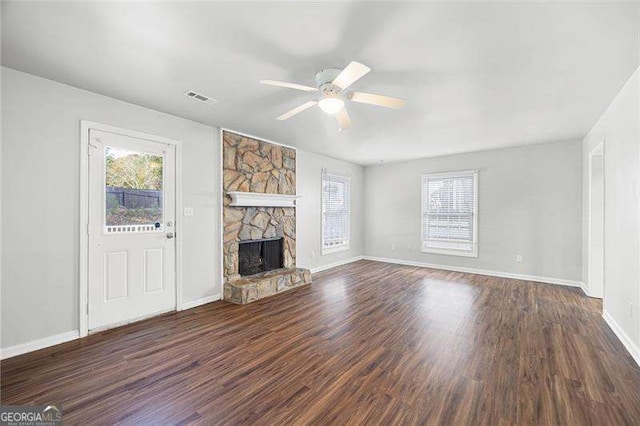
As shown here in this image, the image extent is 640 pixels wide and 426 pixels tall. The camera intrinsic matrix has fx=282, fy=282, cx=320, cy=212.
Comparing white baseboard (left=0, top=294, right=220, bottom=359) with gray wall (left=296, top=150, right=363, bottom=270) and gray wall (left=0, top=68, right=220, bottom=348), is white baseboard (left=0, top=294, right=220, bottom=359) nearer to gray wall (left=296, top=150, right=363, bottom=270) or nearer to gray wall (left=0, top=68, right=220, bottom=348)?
gray wall (left=0, top=68, right=220, bottom=348)

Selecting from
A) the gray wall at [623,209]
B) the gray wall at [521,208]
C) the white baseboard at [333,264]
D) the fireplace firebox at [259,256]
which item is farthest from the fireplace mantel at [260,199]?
the gray wall at [623,209]

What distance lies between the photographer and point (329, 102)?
2568mm

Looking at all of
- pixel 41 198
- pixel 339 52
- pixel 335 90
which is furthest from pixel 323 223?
pixel 41 198

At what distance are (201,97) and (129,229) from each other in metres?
1.74

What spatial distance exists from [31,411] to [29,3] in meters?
2.60

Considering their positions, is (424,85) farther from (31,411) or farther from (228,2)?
(31,411)

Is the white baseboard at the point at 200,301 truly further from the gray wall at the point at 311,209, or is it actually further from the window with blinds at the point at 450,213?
the window with blinds at the point at 450,213

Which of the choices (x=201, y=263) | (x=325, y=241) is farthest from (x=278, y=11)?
(x=325, y=241)

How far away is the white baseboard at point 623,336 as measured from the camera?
2445mm

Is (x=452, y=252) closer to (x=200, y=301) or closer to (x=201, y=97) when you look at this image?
(x=200, y=301)

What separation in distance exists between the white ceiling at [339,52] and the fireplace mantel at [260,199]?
48.3 inches

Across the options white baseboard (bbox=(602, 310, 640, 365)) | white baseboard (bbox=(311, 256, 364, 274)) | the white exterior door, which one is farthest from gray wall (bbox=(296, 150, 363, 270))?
white baseboard (bbox=(602, 310, 640, 365))

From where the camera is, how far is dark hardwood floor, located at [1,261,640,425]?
184 centimetres

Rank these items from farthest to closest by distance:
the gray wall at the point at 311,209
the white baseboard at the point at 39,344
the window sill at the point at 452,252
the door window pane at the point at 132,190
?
the window sill at the point at 452,252, the gray wall at the point at 311,209, the door window pane at the point at 132,190, the white baseboard at the point at 39,344
